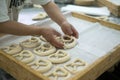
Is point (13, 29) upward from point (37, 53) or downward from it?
upward

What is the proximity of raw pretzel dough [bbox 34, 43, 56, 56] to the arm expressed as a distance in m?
0.15

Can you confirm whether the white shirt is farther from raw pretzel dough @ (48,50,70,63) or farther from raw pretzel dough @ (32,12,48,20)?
raw pretzel dough @ (48,50,70,63)

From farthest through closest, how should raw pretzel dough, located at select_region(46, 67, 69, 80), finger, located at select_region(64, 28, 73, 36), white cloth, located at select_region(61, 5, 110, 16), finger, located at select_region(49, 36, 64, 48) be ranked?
white cloth, located at select_region(61, 5, 110, 16) → finger, located at select_region(64, 28, 73, 36) → finger, located at select_region(49, 36, 64, 48) → raw pretzel dough, located at select_region(46, 67, 69, 80)

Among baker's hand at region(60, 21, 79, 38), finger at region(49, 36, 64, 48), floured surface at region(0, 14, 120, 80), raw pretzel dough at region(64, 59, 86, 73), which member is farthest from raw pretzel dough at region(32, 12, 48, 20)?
raw pretzel dough at region(64, 59, 86, 73)

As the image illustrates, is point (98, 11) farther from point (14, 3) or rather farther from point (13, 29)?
point (13, 29)

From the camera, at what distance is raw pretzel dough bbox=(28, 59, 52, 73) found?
893 millimetres

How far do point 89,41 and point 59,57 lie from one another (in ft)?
0.78

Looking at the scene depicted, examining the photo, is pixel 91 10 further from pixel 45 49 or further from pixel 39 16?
pixel 45 49

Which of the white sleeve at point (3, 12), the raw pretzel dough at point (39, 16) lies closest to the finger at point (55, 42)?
the white sleeve at point (3, 12)

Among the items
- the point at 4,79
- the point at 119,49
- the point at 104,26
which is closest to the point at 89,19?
the point at 104,26

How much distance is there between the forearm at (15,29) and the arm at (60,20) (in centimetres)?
A: 22

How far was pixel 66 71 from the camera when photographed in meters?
0.89

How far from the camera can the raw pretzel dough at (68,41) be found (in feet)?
3.53

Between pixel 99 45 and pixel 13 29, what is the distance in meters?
0.46
